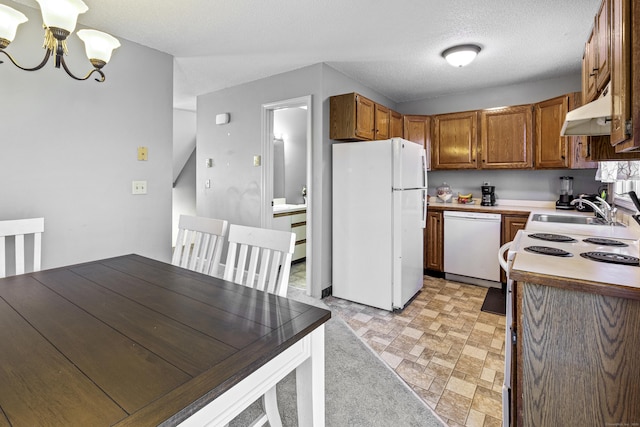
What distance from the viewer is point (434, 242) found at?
3.78 m

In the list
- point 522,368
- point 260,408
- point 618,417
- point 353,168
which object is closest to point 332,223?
point 353,168

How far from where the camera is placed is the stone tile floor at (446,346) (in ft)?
5.53

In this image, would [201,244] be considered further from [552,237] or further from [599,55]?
[599,55]

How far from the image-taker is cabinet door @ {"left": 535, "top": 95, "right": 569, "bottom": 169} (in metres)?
3.14

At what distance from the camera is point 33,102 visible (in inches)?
83.6

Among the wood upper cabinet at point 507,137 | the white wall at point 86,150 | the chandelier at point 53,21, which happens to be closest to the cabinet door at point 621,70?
the chandelier at point 53,21

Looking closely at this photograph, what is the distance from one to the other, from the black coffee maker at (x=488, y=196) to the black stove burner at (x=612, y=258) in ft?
7.86

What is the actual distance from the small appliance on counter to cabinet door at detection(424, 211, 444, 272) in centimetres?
→ 123

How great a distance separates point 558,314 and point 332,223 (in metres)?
2.25

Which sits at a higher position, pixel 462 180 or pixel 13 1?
pixel 13 1

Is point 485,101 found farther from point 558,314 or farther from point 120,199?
point 120,199

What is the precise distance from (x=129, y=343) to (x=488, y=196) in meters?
3.92

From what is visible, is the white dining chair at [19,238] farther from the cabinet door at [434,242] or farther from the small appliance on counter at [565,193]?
the small appliance on counter at [565,193]

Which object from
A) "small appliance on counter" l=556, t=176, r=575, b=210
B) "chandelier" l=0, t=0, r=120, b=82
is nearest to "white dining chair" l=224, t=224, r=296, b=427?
"chandelier" l=0, t=0, r=120, b=82
